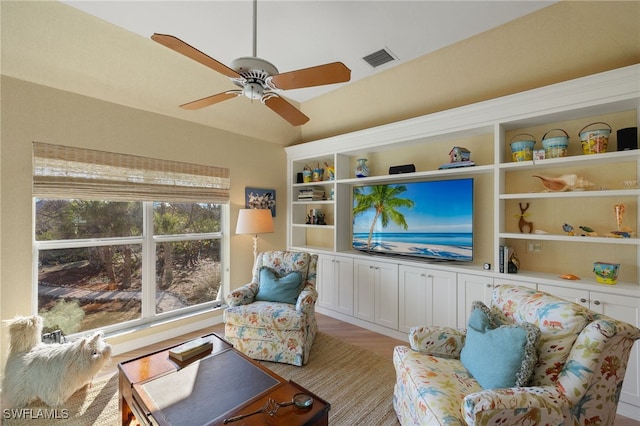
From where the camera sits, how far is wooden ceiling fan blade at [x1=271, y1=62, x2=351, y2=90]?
1.51 m

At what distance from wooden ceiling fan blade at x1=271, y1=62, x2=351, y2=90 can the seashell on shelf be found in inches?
79.0

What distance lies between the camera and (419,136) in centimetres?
299

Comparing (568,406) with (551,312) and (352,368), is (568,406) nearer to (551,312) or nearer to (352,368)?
(551,312)

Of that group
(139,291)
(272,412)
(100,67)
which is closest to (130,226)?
(139,291)

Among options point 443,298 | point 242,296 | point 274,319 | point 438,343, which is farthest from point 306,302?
point 443,298

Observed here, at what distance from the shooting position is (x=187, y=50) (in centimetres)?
138

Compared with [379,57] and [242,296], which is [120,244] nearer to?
[242,296]

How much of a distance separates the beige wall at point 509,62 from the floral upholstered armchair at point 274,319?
231cm

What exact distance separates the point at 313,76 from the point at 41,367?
2742mm

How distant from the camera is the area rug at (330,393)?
6.09 feet

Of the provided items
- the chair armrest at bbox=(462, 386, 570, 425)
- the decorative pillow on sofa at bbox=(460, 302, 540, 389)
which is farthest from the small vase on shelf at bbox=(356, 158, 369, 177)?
the chair armrest at bbox=(462, 386, 570, 425)

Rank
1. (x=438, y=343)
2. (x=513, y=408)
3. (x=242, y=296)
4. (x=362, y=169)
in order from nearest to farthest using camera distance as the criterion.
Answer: (x=513, y=408)
(x=438, y=343)
(x=242, y=296)
(x=362, y=169)

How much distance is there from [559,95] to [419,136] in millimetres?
1162

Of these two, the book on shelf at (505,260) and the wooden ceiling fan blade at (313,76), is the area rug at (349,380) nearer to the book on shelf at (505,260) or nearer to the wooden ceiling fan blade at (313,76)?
the book on shelf at (505,260)
